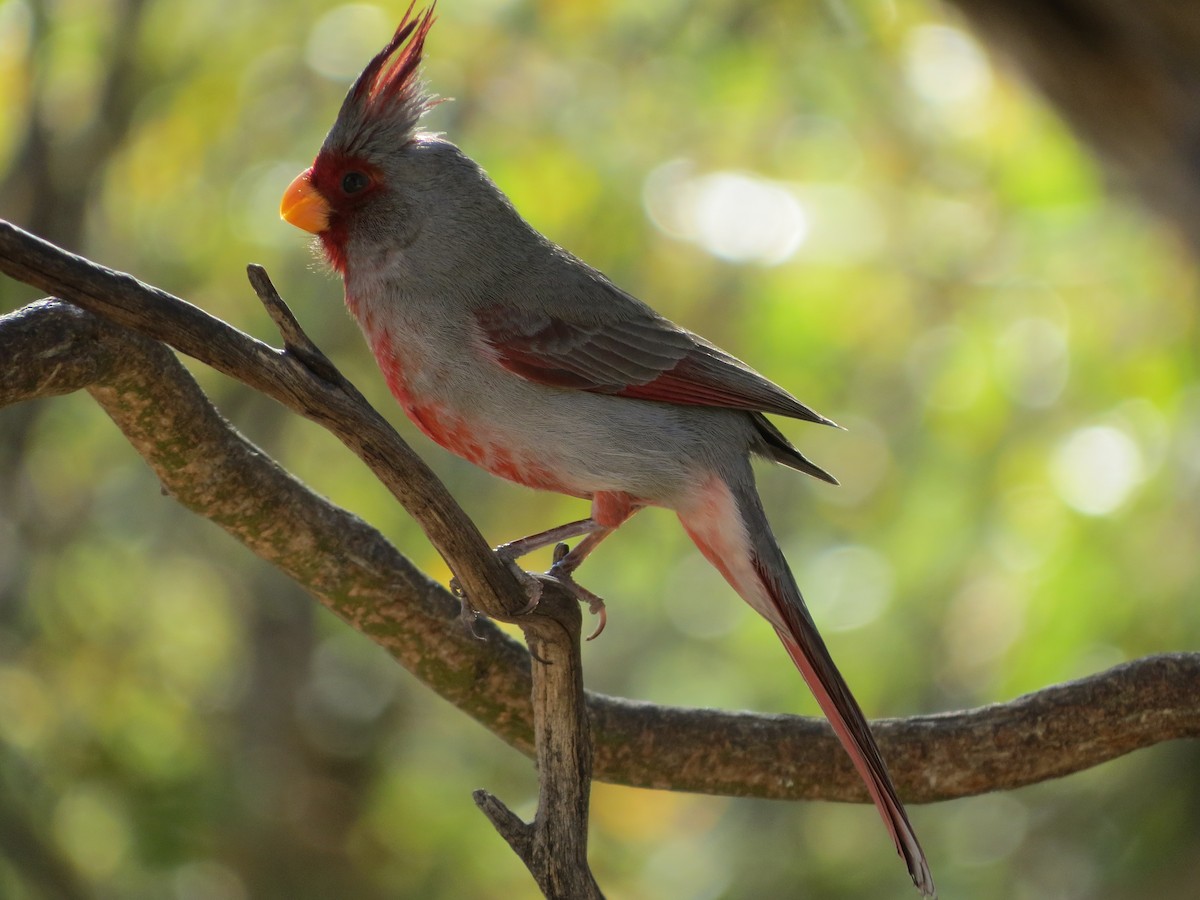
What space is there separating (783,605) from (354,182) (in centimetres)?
114

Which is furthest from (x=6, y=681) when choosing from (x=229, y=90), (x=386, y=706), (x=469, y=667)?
(x=469, y=667)

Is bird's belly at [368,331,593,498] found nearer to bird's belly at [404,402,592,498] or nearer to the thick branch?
bird's belly at [404,402,592,498]

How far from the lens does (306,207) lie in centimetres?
257

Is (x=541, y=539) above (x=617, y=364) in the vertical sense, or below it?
below

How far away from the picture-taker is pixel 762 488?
5.23m

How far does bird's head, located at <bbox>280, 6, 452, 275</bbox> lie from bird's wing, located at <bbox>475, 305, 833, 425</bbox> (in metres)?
0.30

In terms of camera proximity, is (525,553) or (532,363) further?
(532,363)

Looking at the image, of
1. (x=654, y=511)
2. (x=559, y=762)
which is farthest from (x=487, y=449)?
(x=654, y=511)

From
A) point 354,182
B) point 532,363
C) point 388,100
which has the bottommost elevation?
point 532,363

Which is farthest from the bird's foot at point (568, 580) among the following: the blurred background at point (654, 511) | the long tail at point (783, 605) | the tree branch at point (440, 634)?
the blurred background at point (654, 511)

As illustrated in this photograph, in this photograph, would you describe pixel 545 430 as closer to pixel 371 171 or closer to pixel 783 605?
pixel 783 605

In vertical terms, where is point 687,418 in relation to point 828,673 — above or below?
above

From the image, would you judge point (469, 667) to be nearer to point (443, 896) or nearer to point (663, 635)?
Answer: point (443, 896)

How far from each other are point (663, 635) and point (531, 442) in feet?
10.3
